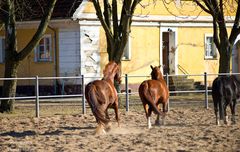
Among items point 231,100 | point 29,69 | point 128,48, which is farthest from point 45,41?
point 231,100

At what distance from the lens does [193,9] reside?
127 feet

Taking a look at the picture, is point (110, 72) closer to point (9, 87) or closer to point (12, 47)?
point (9, 87)

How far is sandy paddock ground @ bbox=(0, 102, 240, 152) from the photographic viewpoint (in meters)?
13.5

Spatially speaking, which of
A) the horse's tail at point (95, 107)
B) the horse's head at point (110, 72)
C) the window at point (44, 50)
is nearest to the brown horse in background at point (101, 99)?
the horse's tail at point (95, 107)

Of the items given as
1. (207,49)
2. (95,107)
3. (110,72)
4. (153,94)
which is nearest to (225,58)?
(207,49)

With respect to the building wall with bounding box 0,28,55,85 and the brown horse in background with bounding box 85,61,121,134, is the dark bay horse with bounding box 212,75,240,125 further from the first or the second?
the building wall with bounding box 0,28,55,85

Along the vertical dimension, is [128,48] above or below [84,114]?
above

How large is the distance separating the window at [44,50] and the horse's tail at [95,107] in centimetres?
1954

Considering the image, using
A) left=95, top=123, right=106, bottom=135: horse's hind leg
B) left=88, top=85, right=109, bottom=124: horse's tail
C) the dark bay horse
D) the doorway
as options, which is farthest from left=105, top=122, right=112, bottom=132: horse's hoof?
the doorway

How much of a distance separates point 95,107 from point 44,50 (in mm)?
20415

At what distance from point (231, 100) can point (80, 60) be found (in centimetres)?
1620

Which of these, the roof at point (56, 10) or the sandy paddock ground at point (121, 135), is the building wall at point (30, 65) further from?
the sandy paddock ground at point (121, 135)

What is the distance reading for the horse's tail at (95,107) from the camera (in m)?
15.7

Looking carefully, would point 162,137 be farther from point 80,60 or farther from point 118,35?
point 80,60
